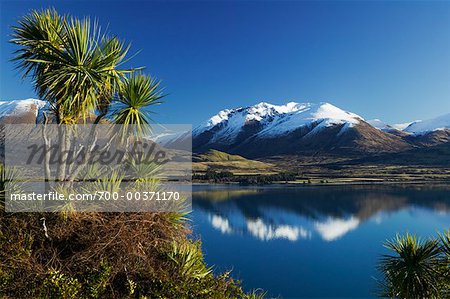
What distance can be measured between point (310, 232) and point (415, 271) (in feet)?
129

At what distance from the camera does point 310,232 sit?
46531 mm

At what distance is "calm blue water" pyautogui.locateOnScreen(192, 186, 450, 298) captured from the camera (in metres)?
A: 28.5

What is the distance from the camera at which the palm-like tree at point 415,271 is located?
8.56 metres

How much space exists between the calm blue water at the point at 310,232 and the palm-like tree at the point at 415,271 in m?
3.29

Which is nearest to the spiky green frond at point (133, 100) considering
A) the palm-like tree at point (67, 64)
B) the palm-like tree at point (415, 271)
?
the palm-like tree at point (67, 64)

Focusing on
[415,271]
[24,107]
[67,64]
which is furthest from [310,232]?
[67,64]

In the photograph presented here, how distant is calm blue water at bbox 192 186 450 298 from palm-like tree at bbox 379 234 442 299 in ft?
10.8

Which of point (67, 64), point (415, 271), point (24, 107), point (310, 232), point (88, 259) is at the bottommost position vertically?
point (310, 232)

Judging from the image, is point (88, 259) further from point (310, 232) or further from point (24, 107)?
point (24, 107)

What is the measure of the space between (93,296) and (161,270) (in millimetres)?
1061

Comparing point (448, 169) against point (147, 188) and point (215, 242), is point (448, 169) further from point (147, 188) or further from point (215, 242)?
point (147, 188)

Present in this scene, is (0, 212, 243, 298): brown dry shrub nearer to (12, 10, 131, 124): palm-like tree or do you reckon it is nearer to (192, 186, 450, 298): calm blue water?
(12, 10, 131, 124): palm-like tree

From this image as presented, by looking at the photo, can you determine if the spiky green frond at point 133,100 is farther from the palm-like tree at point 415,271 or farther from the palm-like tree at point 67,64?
the palm-like tree at point 415,271

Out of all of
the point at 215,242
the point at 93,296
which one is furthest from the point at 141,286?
the point at 215,242
